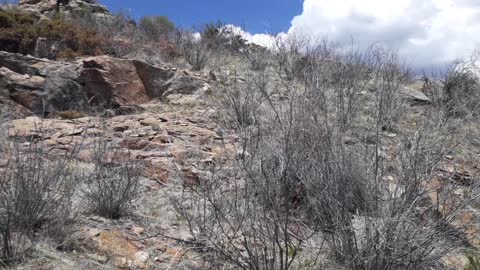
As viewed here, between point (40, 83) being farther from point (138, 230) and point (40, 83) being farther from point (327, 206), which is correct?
point (327, 206)

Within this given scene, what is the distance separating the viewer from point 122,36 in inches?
567

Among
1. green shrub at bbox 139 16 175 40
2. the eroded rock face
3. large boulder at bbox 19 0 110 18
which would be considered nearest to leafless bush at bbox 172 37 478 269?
the eroded rock face

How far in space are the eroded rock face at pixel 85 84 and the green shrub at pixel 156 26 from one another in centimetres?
585

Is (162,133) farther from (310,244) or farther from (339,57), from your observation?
(339,57)

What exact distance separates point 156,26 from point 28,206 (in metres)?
14.1

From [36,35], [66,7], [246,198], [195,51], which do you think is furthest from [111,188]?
[66,7]

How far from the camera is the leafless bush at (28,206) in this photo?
3890 millimetres

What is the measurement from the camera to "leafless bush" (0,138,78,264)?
3.89 metres

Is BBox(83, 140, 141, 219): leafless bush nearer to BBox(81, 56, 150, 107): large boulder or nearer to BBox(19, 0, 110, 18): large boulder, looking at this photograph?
BBox(81, 56, 150, 107): large boulder

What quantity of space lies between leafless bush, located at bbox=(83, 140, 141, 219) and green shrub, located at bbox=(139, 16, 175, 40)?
11.1 m

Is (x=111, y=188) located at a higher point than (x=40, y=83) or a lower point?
lower

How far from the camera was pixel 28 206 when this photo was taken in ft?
13.5

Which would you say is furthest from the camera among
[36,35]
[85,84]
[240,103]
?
[36,35]

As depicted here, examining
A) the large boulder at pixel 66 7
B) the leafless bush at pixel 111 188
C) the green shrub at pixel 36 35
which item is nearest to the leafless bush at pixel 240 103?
the leafless bush at pixel 111 188
